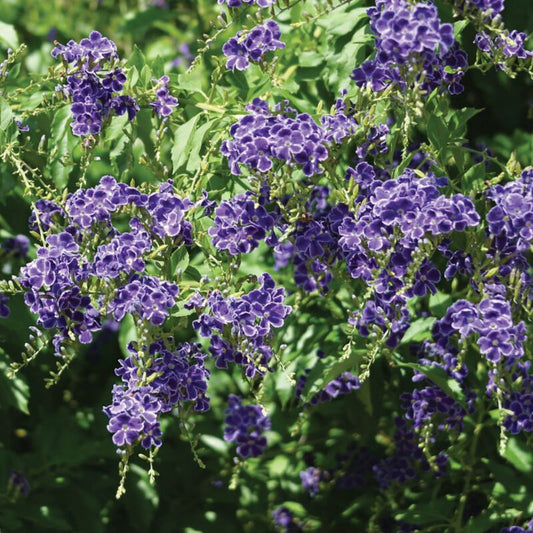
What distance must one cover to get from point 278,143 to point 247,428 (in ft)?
4.24

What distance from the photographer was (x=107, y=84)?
2711 millimetres

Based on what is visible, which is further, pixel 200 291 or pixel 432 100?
pixel 432 100

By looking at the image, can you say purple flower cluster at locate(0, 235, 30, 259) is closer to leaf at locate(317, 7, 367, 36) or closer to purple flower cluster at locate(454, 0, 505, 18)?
leaf at locate(317, 7, 367, 36)

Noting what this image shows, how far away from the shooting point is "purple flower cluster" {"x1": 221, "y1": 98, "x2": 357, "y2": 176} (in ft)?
7.97

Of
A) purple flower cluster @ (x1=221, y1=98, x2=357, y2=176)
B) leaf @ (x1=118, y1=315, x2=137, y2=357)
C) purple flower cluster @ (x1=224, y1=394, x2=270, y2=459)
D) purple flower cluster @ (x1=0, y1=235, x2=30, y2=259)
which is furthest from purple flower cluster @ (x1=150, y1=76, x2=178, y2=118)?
purple flower cluster @ (x1=224, y1=394, x2=270, y2=459)

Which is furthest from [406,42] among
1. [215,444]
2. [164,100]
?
[215,444]

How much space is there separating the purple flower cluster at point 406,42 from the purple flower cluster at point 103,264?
639 mm

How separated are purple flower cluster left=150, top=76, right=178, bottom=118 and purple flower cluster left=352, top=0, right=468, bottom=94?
24.4 inches

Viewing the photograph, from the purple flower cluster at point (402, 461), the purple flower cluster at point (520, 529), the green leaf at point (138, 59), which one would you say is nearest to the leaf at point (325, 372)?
the purple flower cluster at point (402, 461)

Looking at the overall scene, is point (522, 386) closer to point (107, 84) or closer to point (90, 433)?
point (107, 84)

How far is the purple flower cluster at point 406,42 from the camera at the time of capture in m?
2.32

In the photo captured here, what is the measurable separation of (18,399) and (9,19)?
2.30 m

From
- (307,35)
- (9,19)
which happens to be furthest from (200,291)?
(9,19)

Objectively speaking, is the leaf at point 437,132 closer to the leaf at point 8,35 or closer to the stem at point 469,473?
the stem at point 469,473
